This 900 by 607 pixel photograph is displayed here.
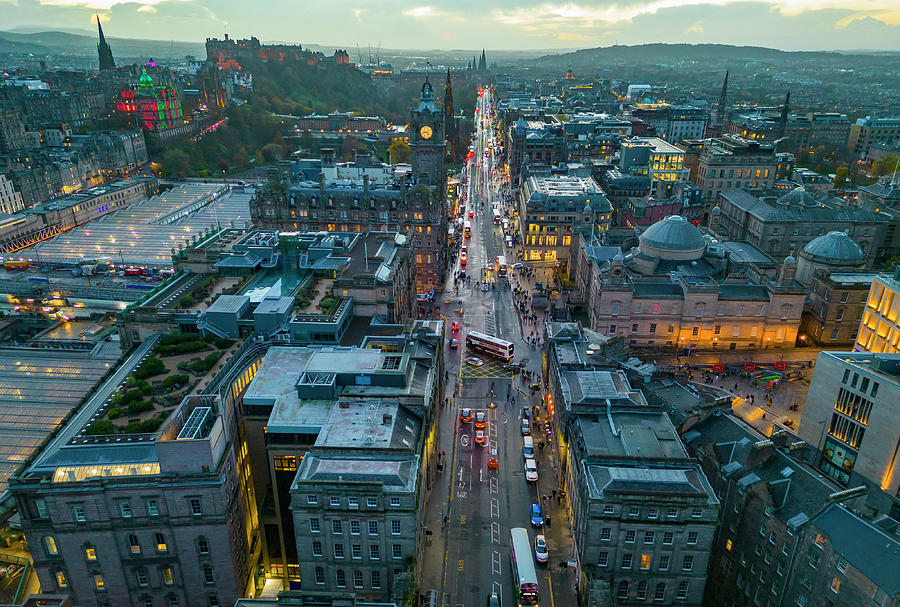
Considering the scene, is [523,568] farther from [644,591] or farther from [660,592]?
[660,592]

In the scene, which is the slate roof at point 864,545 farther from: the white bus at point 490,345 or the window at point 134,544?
the window at point 134,544

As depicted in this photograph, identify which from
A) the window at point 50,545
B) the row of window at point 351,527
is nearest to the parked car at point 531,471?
the row of window at point 351,527

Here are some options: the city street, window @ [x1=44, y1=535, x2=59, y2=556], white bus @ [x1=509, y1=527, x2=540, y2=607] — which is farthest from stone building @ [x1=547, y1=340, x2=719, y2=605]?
window @ [x1=44, y1=535, x2=59, y2=556]

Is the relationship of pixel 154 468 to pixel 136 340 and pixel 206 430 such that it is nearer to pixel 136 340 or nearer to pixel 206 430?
pixel 206 430

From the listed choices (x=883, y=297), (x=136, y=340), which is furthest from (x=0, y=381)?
(x=883, y=297)

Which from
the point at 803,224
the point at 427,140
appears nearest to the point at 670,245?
the point at 803,224

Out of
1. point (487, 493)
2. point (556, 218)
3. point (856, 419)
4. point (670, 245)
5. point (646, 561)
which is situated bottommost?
point (487, 493)

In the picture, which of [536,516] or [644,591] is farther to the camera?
[536,516]

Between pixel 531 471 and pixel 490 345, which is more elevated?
pixel 490 345
